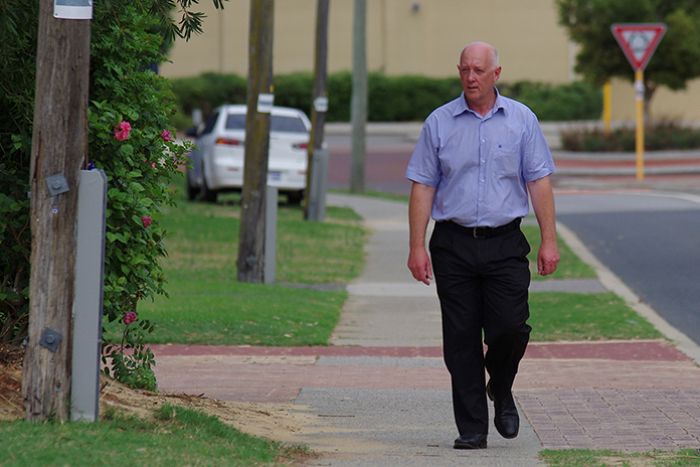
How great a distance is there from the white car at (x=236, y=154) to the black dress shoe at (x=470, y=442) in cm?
1732

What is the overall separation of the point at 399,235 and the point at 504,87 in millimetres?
33067

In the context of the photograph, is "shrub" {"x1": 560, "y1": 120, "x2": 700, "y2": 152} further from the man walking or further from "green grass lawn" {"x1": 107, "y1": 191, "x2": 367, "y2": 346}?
the man walking

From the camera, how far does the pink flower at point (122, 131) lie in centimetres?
688

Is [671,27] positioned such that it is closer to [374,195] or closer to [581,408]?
[374,195]

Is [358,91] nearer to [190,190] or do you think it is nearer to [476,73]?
[190,190]

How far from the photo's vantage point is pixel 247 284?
49.5 ft

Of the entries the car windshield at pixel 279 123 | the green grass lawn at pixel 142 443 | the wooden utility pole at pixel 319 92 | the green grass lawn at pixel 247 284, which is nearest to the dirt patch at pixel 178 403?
the green grass lawn at pixel 142 443

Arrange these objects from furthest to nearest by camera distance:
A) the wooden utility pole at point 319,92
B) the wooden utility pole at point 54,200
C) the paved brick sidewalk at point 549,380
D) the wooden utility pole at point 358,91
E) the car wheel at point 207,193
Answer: the wooden utility pole at point 358,91 < the car wheel at point 207,193 < the wooden utility pole at point 319,92 < the paved brick sidewalk at point 549,380 < the wooden utility pole at point 54,200

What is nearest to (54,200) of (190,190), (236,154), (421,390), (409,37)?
(421,390)

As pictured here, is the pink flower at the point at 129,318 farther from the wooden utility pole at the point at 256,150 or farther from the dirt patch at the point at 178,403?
the wooden utility pole at the point at 256,150

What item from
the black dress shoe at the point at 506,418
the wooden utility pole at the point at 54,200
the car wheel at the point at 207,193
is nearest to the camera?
the wooden utility pole at the point at 54,200

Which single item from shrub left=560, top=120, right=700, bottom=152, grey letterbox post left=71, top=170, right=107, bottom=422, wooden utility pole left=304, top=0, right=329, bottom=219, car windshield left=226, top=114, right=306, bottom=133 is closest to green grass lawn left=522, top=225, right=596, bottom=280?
wooden utility pole left=304, top=0, right=329, bottom=219

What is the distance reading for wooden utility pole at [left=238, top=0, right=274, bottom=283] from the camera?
50.3ft

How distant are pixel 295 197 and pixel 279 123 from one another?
143 centimetres
